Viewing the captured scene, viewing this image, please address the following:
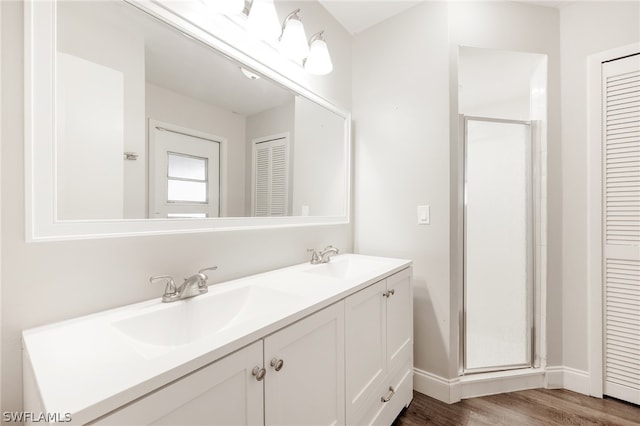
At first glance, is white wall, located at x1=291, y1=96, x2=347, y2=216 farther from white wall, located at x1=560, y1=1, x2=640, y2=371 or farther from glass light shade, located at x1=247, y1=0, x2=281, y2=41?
white wall, located at x1=560, y1=1, x2=640, y2=371

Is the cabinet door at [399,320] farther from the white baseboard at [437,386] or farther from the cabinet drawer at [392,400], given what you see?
the white baseboard at [437,386]

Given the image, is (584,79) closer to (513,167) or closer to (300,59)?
(513,167)

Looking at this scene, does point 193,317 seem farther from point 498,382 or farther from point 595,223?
point 595,223

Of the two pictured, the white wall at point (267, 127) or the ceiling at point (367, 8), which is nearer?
the white wall at point (267, 127)

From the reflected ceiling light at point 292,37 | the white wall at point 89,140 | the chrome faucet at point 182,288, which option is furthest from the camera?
the reflected ceiling light at point 292,37

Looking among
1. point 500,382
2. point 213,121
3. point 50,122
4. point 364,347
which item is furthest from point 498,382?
point 50,122

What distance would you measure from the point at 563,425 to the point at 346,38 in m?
2.81

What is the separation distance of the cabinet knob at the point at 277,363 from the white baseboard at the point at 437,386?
4.72 feet

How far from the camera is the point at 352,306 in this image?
43.6 inches

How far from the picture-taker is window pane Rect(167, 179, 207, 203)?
42.0 inches

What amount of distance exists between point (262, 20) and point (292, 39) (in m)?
0.23

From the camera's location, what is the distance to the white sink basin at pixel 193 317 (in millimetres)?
800

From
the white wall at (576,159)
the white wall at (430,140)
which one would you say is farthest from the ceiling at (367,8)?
the white wall at (576,159)

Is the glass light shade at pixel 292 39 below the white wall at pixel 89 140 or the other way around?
the other way around
